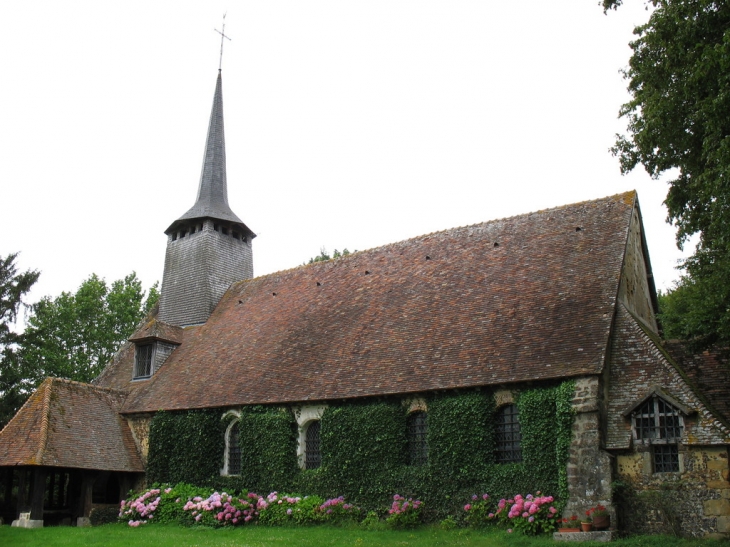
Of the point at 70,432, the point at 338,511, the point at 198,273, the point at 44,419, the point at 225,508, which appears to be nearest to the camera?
the point at 338,511

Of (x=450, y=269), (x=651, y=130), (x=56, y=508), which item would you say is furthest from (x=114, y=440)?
(x=651, y=130)

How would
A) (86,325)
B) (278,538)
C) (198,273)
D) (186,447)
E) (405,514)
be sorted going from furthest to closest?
A: (86,325) < (198,273) < (186,447) < (405,514) < (278,538)

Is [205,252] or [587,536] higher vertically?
[205,252]

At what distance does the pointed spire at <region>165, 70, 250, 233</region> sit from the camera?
3100 centimetres

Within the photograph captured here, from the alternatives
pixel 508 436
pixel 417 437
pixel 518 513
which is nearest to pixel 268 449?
pixel 417 437

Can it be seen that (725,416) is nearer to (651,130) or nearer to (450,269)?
(651,130)

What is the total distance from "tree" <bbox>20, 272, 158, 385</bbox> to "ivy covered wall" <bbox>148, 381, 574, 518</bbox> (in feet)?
63.6

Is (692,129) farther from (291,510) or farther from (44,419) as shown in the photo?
(44,419)

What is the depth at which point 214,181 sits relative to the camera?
105 ft

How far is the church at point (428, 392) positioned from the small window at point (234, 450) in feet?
0.23

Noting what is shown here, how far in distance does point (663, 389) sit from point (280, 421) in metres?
10.7

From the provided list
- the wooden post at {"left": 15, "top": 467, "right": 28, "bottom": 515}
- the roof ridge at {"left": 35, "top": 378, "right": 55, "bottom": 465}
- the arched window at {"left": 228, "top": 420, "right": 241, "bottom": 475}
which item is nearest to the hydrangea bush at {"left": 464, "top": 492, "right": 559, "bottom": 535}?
the arched window at {"left": 228, "top": 420, "right": 241, "bottom": 475}

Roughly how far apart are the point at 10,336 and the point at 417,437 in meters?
21.5

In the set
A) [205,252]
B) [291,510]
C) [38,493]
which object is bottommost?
[291,510]
